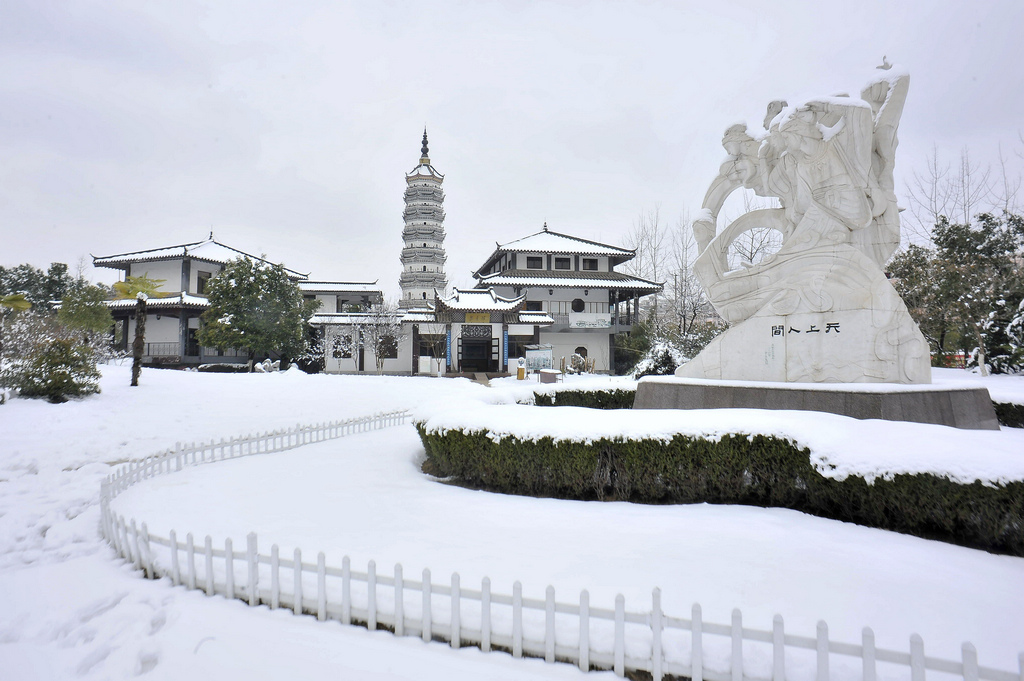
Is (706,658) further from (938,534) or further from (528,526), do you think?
(938,534)

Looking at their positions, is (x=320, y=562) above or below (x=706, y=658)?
above

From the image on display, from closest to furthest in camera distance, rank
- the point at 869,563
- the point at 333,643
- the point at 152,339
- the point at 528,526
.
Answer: the point at 333,643 → the point at 869,563 → the point at 528,526 → the point at 152,339

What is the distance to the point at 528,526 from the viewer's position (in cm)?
441

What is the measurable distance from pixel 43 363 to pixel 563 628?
13.8m

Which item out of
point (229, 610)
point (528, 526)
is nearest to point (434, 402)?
point (528, 526)

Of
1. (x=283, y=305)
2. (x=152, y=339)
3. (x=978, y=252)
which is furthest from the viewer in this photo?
(x=152, y=339)

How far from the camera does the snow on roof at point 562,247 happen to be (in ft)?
109

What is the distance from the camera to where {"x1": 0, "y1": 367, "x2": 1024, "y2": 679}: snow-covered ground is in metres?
2.73

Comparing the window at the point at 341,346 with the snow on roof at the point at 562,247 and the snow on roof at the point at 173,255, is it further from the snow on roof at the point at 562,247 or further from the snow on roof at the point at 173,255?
the snow on roof at the point at 562,247

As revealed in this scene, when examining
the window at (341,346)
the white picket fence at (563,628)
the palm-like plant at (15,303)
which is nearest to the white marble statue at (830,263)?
the white picket fence at (563,628)

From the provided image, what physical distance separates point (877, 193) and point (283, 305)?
24.5m

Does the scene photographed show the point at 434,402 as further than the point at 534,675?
Yes

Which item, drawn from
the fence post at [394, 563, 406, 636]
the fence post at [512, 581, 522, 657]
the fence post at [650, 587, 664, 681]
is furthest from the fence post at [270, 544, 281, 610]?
the fence post at [650, 587, 664, 681]

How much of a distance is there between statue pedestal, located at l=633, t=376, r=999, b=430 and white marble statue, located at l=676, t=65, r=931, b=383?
50 cm
